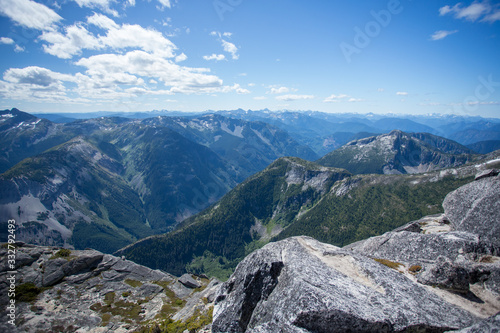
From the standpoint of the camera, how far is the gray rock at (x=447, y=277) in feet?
69.6

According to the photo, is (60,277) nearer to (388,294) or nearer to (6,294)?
(6,294)

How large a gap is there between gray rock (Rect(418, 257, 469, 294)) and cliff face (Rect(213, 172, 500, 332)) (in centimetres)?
8

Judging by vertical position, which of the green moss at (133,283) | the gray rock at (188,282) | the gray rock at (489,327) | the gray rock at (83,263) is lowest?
the gray rock at (188,282)

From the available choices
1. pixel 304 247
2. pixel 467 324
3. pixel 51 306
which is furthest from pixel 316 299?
pixel 51 306

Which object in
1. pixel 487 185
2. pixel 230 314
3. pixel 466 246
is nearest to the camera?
pixel 230 314

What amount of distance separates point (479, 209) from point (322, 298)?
32111 mm

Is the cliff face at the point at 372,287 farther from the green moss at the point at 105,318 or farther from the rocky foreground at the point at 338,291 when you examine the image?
the green moss at the point at 105,318

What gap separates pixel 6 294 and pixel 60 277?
9.13 metres

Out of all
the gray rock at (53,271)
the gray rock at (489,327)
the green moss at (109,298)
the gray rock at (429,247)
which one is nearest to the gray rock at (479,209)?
the gray rock at (429,247)

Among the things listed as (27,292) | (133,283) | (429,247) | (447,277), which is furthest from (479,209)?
(27,292)

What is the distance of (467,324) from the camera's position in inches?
687

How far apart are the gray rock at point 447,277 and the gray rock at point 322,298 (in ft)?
8.49

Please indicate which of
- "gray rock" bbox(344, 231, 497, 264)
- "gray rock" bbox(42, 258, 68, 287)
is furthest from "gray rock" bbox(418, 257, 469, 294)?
"gray rock" bbox(42, 258, 68, 287)

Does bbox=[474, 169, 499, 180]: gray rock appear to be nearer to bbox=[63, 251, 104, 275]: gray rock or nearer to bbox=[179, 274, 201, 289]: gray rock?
bbox=[179, 274, 201, 289]: gray rock
